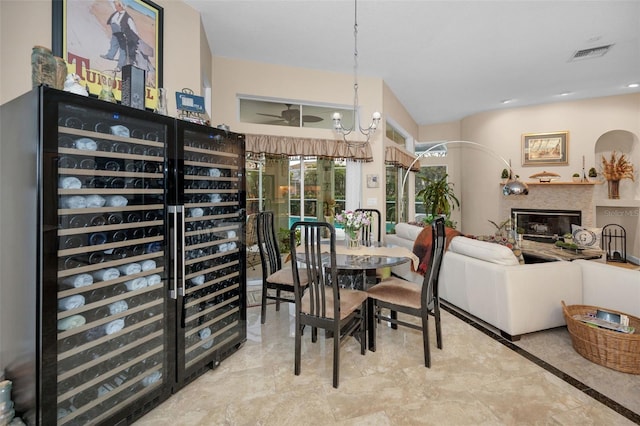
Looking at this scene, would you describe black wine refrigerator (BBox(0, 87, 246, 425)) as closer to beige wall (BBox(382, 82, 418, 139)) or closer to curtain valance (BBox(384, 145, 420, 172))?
curtain valance (BBox(384, 145, 420, 172))

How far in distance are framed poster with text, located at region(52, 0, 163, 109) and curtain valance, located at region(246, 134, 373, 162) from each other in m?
1.58

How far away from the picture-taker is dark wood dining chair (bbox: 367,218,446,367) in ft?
7.43

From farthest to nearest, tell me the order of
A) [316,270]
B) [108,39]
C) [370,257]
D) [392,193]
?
[392,193]
[370,257]
[108,39]
[316,270]

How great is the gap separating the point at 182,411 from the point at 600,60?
21.4 feet

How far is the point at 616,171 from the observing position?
588 centimetres

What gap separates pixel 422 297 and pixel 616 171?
20.9 feet

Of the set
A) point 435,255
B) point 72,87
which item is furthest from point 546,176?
point 72,87

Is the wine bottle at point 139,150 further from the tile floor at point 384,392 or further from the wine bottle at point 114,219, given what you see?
the tile floor at point 384,392

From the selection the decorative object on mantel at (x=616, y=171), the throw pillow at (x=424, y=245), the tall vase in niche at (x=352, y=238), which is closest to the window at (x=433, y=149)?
the decorative object on mantel at (x=616, y=171)

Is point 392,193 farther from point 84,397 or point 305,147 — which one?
point 84,397

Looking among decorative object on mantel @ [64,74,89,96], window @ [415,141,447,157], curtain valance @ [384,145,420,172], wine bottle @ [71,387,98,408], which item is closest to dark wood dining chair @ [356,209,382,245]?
curtain valance @ [384,145,420,172]

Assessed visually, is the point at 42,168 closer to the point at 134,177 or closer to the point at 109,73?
the point at 134,177

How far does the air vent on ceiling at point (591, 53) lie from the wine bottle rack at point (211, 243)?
192 inches

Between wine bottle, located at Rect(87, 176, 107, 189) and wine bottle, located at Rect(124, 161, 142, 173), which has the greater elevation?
wine bottle, located at Rect(124, 161, 142, 173)
